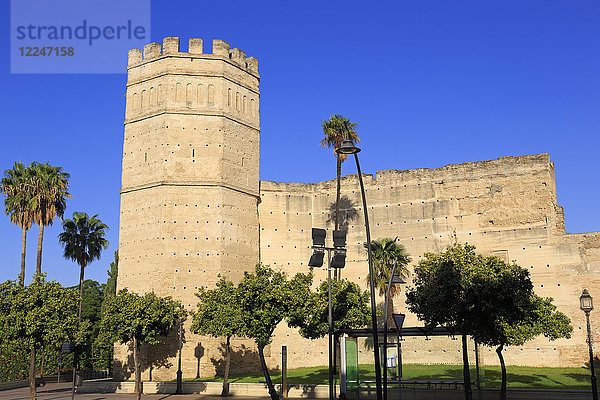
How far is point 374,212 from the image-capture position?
45.2m

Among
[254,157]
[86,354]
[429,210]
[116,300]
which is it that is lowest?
[86,354]

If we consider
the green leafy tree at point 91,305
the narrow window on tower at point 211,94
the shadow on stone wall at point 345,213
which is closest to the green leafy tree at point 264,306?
the narrow window on tower at point 211,94

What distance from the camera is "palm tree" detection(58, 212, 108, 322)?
4575 centimetres

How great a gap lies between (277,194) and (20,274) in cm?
1967

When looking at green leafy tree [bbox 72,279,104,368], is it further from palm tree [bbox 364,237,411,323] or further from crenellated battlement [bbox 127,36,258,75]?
palm tree [bbox 364,237,411,323]

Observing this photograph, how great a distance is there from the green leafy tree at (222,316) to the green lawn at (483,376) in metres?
4.89

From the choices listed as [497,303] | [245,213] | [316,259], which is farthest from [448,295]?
[245,213]

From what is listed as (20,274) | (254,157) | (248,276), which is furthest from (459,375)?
(20,274)

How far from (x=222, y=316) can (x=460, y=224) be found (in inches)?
852

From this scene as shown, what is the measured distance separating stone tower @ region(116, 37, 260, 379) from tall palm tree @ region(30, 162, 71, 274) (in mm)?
4736

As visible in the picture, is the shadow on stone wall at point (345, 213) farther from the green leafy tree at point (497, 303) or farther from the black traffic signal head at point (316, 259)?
the black traffic signal head at point (316, 259)

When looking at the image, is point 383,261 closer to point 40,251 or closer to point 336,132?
point 336,132

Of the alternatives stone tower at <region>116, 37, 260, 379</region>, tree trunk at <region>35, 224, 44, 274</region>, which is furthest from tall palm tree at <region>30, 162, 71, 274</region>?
stone tower at <region>116, 37, 260, 379</region>

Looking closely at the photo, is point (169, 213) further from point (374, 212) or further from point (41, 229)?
point (374, 212)
